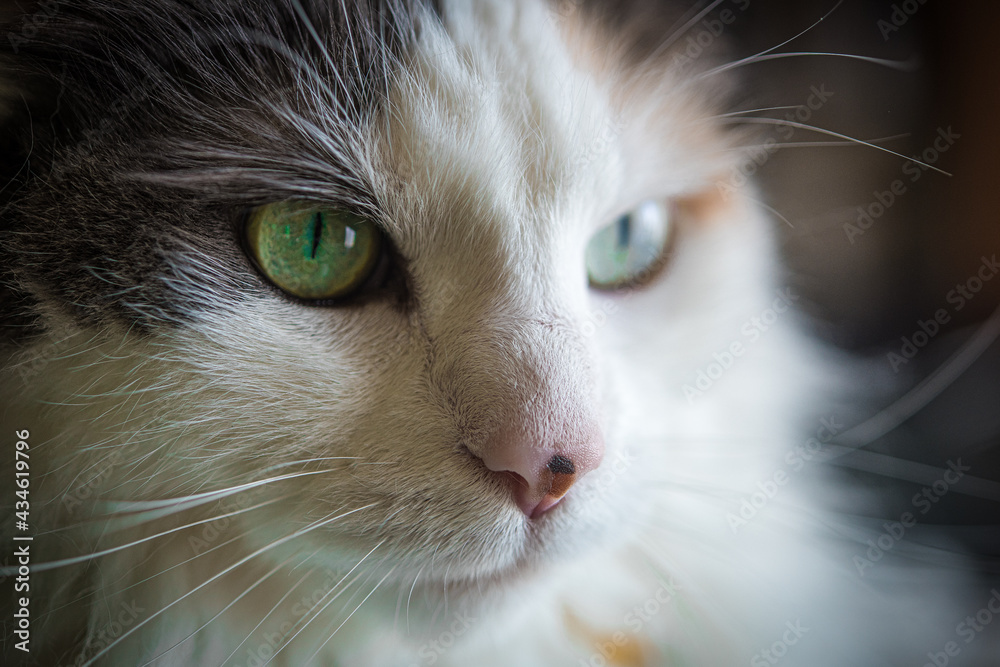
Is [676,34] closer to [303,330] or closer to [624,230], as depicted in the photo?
[624,230]

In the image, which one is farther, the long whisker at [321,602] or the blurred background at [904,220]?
the blurred background at [904,220]

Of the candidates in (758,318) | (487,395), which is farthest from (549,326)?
(758,318)

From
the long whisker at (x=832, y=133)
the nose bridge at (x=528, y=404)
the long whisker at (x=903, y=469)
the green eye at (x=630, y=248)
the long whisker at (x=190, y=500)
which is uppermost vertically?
the long whisker at (x=832, y=133)

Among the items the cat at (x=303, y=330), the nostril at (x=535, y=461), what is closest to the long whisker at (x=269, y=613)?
the cat at (x=303, y=330)

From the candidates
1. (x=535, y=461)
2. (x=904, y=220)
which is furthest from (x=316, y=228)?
(x=904, y=220)

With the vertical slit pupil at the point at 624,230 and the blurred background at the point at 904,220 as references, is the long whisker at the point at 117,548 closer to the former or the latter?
the vertical slit pupil at the point at 624,230

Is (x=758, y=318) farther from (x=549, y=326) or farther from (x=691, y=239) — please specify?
(x=549, y=326)

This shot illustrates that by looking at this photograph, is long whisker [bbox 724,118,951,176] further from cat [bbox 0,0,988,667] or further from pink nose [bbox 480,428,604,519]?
pink nose [bbox 480,428,604,519]
